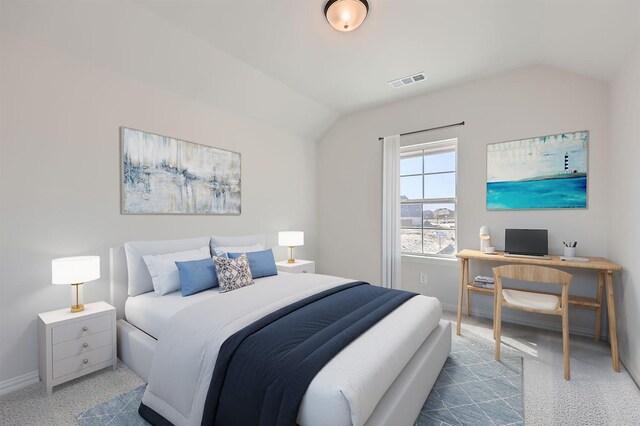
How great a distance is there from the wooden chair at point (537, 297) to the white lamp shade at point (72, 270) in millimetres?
3192

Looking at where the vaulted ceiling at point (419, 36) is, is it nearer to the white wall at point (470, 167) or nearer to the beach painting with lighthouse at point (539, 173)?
the white wall at point (470, 167)

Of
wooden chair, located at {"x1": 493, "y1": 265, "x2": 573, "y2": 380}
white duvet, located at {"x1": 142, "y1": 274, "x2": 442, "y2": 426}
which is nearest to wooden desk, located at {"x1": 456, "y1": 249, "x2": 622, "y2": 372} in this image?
wooden chair, located at {"x1": 493, "y1": 265, "x2": 573, "y2": 380}

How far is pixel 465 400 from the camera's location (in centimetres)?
193

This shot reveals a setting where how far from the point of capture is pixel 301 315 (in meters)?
1.85

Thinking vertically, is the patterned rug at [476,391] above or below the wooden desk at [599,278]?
below

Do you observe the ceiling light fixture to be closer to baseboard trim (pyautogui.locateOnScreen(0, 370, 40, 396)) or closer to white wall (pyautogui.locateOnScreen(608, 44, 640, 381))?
white wall (pyautogui.locateOnScreen(608, 44, 640, 381))

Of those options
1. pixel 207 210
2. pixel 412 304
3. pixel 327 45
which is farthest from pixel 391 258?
pixel 327 45

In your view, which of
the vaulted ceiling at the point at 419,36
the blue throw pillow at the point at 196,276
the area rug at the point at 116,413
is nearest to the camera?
the area rug at the point at 116,413

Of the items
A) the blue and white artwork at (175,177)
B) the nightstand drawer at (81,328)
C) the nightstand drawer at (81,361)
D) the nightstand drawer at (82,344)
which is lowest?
the nightstand drawer at (81,361)

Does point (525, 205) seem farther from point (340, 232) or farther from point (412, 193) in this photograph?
point (340, 232)

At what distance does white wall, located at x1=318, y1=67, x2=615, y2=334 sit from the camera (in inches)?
113

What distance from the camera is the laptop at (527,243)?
2.96 metres

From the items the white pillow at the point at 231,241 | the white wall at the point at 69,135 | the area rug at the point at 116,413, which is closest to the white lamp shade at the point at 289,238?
the white pillow at the point at 231,241

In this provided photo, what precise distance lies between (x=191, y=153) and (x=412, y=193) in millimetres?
2888
